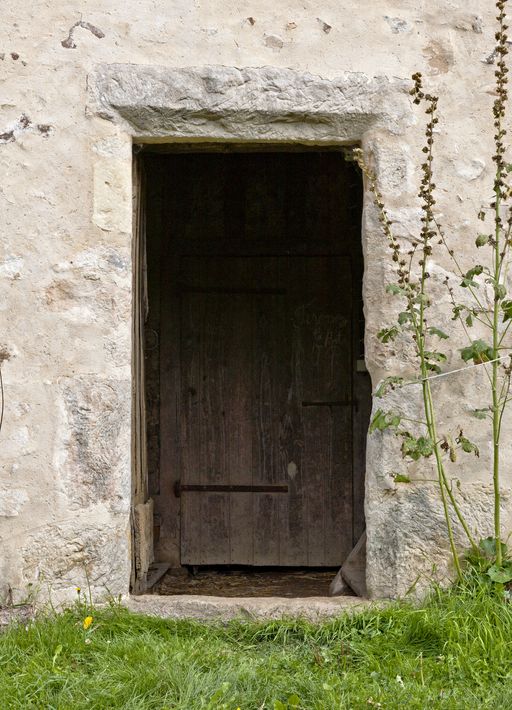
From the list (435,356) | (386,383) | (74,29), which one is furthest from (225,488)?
(74,29)

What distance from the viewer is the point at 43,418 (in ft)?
11.5

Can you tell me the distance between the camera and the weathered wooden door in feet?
17.7

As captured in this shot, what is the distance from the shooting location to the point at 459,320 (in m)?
3.56

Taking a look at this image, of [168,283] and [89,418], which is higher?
[168,283]

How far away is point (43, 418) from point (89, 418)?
18 centimetres

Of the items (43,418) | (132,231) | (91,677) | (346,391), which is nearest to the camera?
(91,677)

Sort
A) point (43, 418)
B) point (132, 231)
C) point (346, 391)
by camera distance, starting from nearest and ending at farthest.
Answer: point (43, 418), point (132, 231), point (346, 391)

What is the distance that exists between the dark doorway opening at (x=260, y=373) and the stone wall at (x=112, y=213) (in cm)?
182

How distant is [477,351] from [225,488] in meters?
2.44

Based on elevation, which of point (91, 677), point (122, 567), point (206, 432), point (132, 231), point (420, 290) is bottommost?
point (91, 677)

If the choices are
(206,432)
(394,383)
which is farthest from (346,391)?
(394,383)

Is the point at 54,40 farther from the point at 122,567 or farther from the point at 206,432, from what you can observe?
the point at 206,432

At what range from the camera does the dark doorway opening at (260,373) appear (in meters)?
5.40

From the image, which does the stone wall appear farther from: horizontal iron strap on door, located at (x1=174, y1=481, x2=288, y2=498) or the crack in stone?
horizontal iron strap on door, located at (x1=174, y1=481, x2=288, y2=498)
